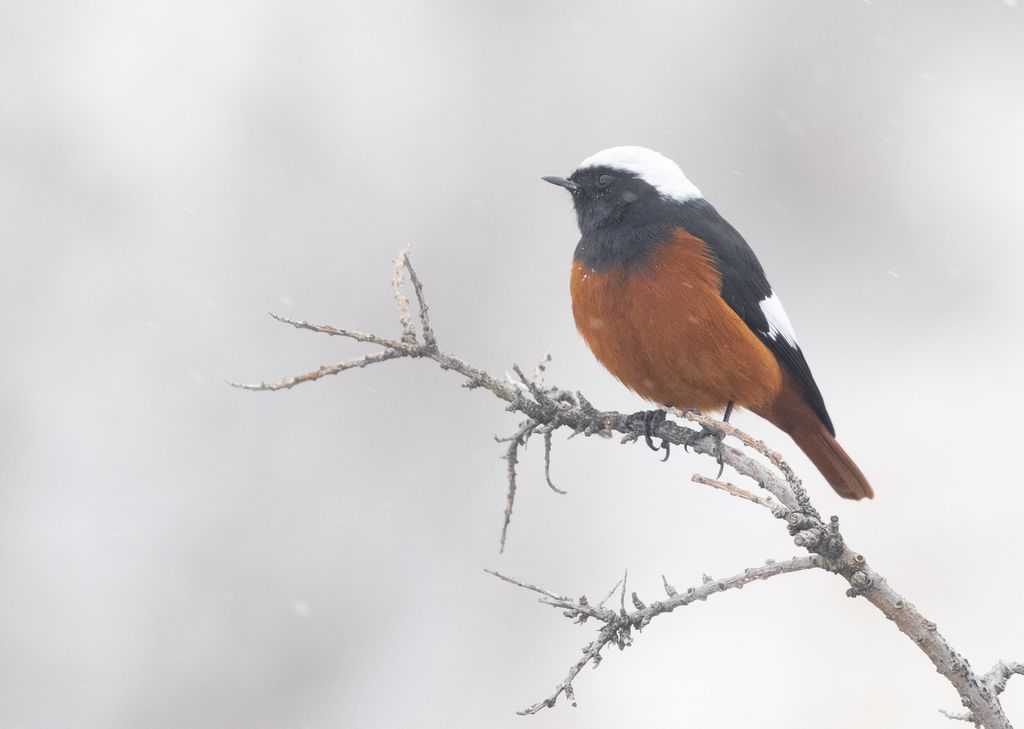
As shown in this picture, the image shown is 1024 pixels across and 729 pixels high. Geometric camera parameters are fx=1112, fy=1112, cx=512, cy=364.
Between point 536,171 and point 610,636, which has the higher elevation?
point 536,171

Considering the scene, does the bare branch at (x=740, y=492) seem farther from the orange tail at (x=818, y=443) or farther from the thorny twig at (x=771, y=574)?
the orange tail at (x=818, y=443)

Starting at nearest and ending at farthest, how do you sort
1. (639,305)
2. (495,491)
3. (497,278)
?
(639,305)
(495,491)
(497,278)

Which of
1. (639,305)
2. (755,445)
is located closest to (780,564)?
(755,445)

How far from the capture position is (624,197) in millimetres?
5129

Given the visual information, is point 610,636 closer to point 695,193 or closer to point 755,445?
point 755,445

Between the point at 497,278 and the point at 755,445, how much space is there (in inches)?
301

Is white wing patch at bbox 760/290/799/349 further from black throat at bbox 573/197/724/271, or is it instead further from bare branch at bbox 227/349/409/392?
bare branch at bbox 227/349/409/392

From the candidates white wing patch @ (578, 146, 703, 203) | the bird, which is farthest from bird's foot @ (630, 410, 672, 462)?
white wing patch @ (578, 146, 703, 203)

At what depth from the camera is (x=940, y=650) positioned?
208cm

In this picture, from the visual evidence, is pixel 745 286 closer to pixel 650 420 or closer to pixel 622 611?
pixel 650 420

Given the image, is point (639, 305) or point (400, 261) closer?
point (400, 261)

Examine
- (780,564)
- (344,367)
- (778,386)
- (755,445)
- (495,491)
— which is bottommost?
(780,564)

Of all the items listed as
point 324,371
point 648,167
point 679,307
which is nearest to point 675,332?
point 679,307

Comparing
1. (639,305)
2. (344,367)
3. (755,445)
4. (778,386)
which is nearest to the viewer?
(755,445)
